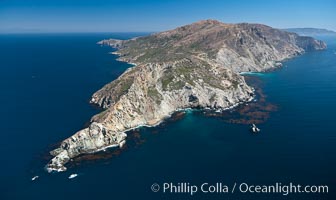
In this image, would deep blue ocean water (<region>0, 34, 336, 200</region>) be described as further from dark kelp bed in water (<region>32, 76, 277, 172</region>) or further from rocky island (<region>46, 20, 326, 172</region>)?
rocky island (<region>46, 20, 326, 172</region>)

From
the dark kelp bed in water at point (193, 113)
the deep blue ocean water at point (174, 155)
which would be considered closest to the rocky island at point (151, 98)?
the dark kelp bed in water at point (193, 113)

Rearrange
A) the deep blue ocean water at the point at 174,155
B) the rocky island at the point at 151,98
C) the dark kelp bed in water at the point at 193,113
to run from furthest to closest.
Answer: the rocky island at the point at 151,98, the dark kelp bed in water at the point at 193,113, the deep blue ocean water at the point at 174,155

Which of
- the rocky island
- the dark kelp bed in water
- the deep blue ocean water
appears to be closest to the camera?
the deep blue ocean water

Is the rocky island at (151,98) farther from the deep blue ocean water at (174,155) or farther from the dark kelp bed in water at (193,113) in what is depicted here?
the deep blue ocean water at (174,155)

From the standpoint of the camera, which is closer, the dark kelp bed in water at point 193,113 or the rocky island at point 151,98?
the dark kelp bed in water at point 193,113

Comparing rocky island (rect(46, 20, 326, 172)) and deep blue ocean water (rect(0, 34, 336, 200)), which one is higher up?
rocky island (rect(46, 20, 326, 172))

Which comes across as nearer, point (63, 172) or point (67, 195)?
point (67, 195)

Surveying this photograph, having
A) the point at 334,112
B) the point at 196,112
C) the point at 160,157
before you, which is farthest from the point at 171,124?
the point at 334,112

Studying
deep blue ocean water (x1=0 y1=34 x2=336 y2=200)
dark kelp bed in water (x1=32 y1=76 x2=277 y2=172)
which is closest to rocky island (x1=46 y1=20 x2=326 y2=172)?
dark kelp bed in water (x1=32 y1=76 x2=277 y2=172)

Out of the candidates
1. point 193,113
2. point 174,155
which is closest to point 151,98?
point 193,113

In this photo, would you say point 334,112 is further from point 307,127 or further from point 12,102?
point 12,102

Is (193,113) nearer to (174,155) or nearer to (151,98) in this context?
(151,98)
